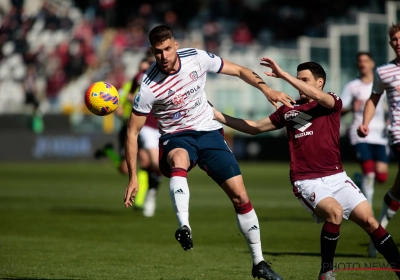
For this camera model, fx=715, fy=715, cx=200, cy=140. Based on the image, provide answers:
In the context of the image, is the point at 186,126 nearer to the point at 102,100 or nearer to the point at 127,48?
the point at 102,100

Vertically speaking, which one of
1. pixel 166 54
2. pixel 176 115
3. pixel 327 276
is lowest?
pixel 327 276

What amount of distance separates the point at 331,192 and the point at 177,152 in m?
1.49

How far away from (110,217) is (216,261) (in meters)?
4.80

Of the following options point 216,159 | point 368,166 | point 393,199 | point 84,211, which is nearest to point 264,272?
point 216,159

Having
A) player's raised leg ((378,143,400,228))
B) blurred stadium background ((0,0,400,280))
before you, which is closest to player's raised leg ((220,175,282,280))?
player's raised leg ((378,143,400,228))

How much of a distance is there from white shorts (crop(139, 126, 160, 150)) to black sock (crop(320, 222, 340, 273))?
266 inches

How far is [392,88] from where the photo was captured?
8.32 metres

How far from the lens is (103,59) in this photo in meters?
28.9

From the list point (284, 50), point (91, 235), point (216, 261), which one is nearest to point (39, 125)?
point (284, 50)

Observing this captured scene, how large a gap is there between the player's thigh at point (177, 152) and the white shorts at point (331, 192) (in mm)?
1028

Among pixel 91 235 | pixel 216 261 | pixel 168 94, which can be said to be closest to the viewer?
pixel 168 94

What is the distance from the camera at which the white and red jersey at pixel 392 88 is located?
8.29 meters

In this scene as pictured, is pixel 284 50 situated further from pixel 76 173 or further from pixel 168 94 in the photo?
pixel 168 94

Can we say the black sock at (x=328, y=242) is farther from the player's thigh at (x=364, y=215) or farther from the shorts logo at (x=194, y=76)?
the shorts logo at (x=194, y=76)
